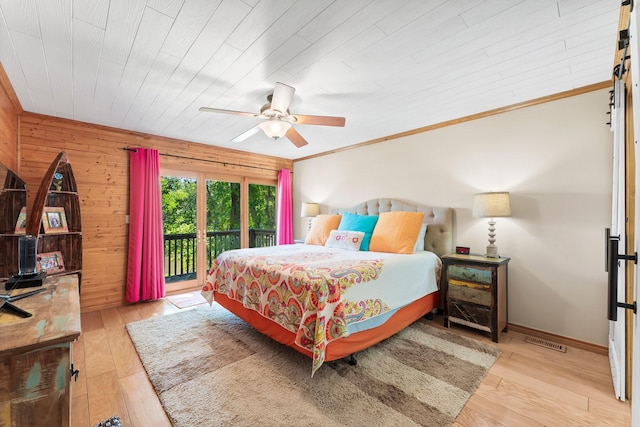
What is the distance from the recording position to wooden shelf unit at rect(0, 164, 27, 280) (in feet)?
7.22

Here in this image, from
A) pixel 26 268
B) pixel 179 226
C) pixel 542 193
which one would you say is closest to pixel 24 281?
pixel 26 268

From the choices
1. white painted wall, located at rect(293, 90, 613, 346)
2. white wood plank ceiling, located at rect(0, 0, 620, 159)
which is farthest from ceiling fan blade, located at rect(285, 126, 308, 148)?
white painted wall, located at rect(293, 90, 613, 346)

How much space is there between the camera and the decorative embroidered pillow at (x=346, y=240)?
11.7 feet

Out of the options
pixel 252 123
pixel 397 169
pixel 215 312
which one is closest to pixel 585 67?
pixel 397 169

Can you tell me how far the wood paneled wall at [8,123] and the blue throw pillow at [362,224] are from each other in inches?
145

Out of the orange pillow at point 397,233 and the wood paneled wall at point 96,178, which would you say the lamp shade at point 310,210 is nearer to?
the orange pillow at point 397,233

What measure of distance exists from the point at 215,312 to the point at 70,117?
2.98 metres

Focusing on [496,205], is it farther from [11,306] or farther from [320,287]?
[11,306]

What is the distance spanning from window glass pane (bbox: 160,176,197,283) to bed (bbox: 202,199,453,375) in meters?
1.56

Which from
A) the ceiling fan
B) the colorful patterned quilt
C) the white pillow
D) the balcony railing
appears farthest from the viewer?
the balcony railing

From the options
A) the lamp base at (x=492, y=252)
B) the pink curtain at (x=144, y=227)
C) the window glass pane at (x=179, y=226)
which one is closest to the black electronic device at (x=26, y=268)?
the pink curtain at (x=144, y=227)

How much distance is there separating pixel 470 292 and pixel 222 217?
13.2 feet

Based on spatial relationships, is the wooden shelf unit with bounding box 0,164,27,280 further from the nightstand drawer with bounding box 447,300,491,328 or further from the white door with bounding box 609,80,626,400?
the white door with bounding box 609,80,626,400

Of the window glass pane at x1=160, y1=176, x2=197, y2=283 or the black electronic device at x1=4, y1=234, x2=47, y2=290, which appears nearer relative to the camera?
the black electronic device at x1=4, y1=234, x2=47, y2=290
